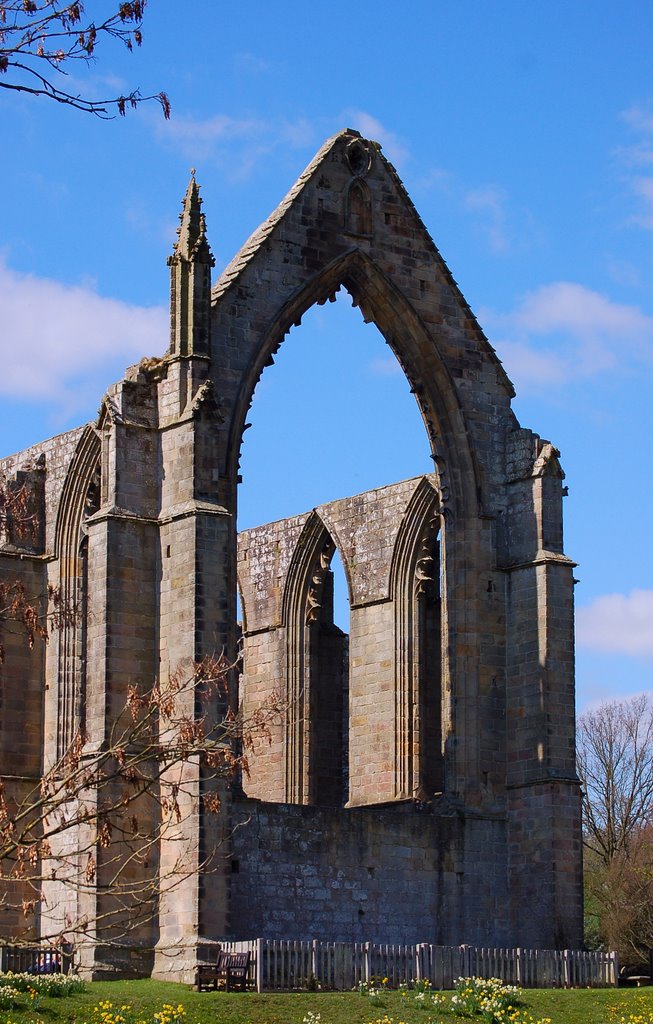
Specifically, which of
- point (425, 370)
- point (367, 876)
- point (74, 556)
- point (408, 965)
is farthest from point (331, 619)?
point (408, 965)

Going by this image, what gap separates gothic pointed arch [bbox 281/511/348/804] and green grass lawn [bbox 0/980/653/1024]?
32.2ft

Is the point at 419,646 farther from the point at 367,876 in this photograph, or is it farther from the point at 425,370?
the point at 367,876

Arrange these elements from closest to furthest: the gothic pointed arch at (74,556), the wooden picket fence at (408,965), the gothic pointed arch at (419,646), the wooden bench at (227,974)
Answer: the wooden bench at (227,974) < the wooden picket fence at (408,965) < the gothic pointed arch at (74,556) < the gothic pointed arch at (419,646)

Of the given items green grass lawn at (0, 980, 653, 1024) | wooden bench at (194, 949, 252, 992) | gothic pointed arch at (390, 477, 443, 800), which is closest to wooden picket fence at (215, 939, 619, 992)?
wooden bench at (194, 949, 252, 992)

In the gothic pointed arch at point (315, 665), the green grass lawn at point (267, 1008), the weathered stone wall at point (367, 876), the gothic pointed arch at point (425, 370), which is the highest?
the gothic pointed arch at point (425, 370)

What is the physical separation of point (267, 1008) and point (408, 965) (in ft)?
11.1

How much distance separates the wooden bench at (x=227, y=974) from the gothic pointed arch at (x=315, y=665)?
30.7 ft

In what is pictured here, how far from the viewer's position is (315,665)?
3659 cm

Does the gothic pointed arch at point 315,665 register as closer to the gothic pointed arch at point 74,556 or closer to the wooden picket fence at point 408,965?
the gothic pointed arch at point 74,556

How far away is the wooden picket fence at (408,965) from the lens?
25516 mm

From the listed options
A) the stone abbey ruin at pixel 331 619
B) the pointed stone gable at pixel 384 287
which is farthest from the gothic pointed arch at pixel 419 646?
the pointed stone gable at pixel 384 287

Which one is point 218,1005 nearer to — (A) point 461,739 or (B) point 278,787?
(A) point 461,739

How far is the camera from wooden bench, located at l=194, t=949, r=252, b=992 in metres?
25.4

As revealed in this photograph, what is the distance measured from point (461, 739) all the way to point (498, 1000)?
24.1ft
